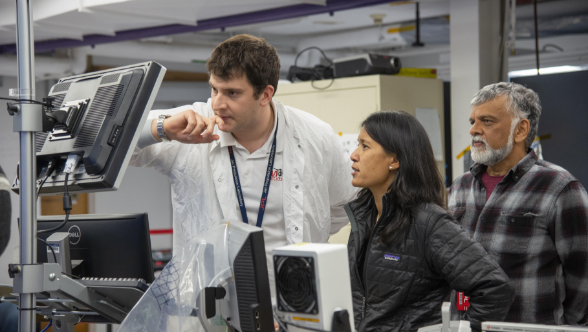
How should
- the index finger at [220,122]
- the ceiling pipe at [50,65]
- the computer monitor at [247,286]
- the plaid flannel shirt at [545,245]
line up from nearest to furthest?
the computer monitor at [247,286] → the index finger at [220,122] → the plaid flannel shirt at [545,245] → the ceiling pipe at [50,65]

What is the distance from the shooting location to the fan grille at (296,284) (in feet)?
3.13

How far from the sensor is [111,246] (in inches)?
58.7

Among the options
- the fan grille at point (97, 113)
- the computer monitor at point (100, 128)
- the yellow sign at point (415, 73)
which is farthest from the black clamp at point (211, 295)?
the yellow sign at point (415, 73)

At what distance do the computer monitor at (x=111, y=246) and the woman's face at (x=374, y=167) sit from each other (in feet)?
2.20

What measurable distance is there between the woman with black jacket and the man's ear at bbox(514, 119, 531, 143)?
62cm

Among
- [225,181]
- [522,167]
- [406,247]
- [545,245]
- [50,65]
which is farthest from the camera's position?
[50,65]

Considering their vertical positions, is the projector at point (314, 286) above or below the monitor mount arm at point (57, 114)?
below

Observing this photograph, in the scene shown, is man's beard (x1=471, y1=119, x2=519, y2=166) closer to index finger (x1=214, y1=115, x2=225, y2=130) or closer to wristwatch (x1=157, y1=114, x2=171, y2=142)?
index finger (x1=214, y1=115, x2=225, y2=130)

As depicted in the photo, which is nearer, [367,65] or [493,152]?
[493,152]

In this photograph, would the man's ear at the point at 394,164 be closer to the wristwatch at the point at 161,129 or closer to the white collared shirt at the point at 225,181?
the white collared shirt at the point at 225,181

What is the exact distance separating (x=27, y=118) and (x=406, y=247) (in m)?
1.05

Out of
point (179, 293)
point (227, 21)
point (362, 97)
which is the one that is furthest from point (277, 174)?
point (227, 21)

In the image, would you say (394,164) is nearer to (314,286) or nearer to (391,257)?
(391,257)

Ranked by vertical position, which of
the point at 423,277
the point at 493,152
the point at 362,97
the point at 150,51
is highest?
the point at 150,51
